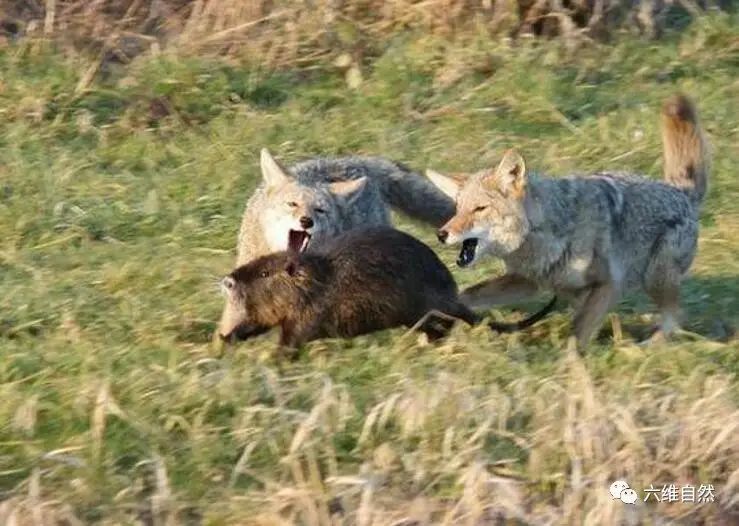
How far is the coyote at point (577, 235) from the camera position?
7383mm

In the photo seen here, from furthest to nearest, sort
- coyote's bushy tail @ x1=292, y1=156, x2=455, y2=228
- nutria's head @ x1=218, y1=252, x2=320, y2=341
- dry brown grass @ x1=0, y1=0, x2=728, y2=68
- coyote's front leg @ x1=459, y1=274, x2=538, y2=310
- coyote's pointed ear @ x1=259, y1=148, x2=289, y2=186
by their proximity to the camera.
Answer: dry brown grass @ x1=0, y1=0, x2=728, y2=68 → coyote's bushy tail @ x1=292, y1=156, x2=455, y2=228 → coyote's pointed ear @ x1=259, y1=148, x2=289, y2=186 → coyote's front leg @ x1=459, y1=274, x2=538, y2=310 → nutria's head @ x1=218, y1=252, x2=320, y2=341

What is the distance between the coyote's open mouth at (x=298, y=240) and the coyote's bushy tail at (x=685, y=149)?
5.56 ft

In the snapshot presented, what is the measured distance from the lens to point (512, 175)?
7.40m

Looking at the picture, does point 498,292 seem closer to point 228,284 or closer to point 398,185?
point 398,185

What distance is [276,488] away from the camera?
5898mm

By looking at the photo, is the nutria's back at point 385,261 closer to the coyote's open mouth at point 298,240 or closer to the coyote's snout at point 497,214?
the coyote's snout at point 497,214

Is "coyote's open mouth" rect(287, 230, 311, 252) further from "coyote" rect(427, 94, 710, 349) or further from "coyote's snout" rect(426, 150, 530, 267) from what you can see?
"coyote's snout" rect(426, 150, 530, 267)

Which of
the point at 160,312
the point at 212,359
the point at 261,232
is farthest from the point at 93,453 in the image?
the point at 261,232

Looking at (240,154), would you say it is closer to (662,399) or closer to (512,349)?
(512,349)

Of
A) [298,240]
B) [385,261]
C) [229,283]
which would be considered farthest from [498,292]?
[229,283]

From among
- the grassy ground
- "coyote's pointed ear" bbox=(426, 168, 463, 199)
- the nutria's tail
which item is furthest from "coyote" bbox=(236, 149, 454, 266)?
the nutria's tail

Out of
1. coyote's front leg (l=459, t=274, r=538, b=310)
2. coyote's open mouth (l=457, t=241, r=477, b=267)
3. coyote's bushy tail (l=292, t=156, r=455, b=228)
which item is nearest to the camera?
coyote's open mouth (l=457, t=241, r=477, b=267)

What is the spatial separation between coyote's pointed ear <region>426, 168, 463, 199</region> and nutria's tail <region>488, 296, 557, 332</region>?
0.60 meters

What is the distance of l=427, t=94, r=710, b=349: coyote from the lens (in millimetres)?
7383
